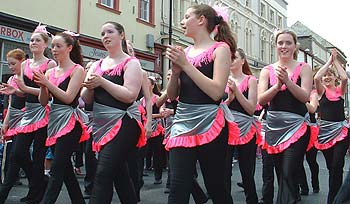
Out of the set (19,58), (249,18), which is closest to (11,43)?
(19,58)

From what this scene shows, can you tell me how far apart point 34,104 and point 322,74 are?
3477 millimetres

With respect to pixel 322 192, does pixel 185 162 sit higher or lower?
higher

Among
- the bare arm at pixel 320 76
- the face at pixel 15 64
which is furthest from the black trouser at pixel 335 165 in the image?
the face at pixel 15 64

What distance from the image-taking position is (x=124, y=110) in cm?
382

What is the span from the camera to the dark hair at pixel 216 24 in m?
3.41

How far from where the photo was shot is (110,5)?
18.7 m

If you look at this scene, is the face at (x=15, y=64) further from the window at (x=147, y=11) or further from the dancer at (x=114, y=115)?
the window at (x=147, y=11)

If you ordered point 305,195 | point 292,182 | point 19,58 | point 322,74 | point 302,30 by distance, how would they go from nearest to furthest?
point 292,182, point 322,74, point 19,58, point 305,195, point 302,30

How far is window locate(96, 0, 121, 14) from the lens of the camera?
1783 centimetres

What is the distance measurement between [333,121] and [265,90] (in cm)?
168

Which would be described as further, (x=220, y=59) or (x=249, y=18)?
(x=249, y=18)

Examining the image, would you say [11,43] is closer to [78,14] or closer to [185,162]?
[78,14]

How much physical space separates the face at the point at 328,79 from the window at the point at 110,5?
1320 cm

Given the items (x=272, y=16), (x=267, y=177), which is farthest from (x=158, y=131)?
(x=272, y=16)
